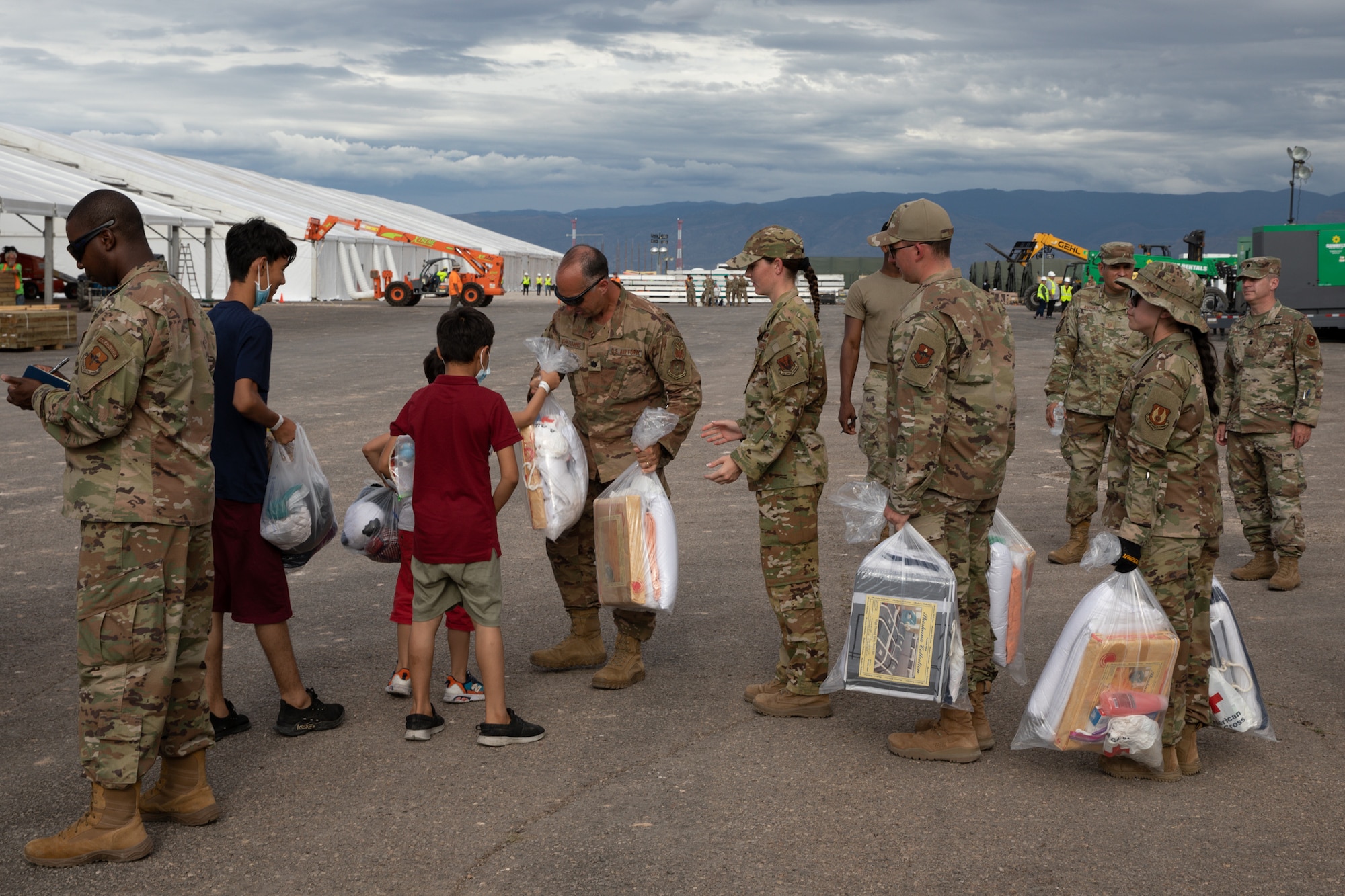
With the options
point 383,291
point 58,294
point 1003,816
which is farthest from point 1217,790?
point 383,291

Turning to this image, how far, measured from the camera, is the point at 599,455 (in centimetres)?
520

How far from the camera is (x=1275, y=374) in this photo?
6.97 meters

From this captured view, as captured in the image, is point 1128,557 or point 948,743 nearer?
point 1128,557

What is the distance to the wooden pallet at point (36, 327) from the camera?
69.1ft

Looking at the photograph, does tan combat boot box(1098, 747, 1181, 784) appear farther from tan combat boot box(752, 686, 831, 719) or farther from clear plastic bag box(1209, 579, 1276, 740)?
tan combat boot box(752, 686, 831, 719)

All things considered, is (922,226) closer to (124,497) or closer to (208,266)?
(124,497)

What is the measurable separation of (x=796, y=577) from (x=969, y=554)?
73 cm

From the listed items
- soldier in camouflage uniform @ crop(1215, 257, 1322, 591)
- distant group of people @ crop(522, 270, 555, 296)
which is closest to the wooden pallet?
soldier in camouflage uniform @ crop(1215, 257, 1322, 591)

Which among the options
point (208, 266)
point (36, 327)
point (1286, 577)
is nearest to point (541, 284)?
point (208, 266)

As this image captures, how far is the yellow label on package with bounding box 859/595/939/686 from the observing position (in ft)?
13.8

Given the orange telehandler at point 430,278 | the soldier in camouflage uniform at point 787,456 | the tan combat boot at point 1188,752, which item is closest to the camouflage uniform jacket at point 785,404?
the soldier in camouflage uniform at point 787,456

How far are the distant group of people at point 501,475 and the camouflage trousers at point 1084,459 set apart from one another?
10.1ft

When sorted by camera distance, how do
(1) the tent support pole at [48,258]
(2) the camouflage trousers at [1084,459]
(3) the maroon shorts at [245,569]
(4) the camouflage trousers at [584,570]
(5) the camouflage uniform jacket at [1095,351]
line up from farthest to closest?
(1) the tent support pole at [48,258] → (2) the camouflage trousers at [1084,459] → (5) the camouflage uniform jacket at [1095,351] → (4) the camouflage trousers at [584,570] → (3) the maroon shorts at [245,569]

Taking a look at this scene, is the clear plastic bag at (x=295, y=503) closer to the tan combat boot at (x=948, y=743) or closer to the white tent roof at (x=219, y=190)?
the tan combat boot at (x=948, y=743)
